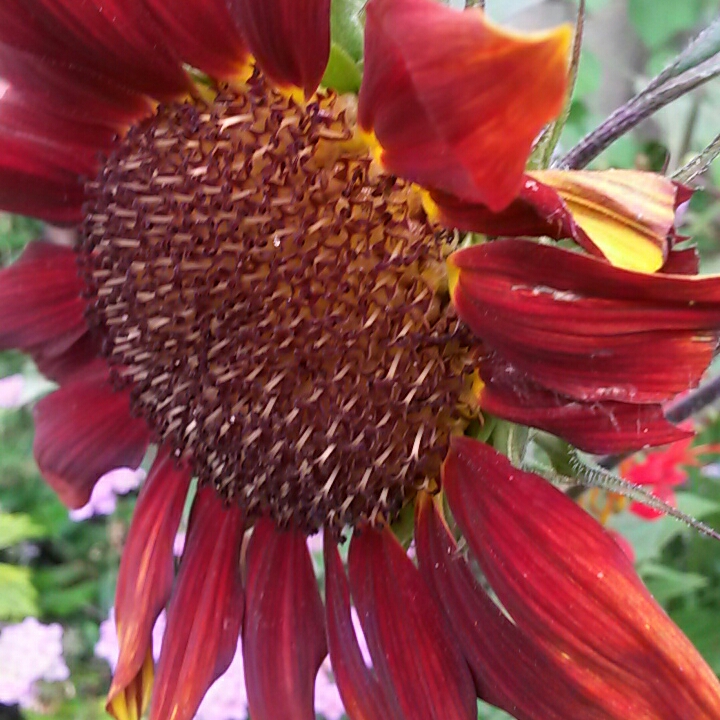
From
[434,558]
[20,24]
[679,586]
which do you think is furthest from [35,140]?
[679,586]

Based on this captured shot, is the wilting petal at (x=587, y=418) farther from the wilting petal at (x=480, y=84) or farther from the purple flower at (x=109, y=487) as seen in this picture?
the purple flower at (x=109, y=487)

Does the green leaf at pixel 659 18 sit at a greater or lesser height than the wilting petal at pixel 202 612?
greater

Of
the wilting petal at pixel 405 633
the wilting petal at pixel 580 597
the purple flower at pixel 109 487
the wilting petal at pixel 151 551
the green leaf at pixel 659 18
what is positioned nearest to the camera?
the wilting petal at pixel 580 597

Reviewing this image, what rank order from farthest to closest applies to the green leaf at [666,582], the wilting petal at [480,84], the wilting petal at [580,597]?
1. the green leaf at [666,582]
2. the wilting petal at [580,597]
3. the wilting petal at [480,84]

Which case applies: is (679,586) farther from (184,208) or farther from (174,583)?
(184,208)

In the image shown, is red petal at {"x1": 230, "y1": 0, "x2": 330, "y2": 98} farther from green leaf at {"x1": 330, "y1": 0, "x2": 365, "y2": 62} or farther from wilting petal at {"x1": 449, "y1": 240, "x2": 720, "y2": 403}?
wilting petal at {"x1": 449, "y1": 240, "x2": 720, "y2": 403}

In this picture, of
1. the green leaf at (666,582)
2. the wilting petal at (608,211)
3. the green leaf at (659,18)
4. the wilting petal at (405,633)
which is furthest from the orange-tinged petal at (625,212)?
the green leaf at (659,18)

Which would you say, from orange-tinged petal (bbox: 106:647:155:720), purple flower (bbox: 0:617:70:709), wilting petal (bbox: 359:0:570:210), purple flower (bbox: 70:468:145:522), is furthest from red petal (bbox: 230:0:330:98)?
purple flower (bbox: 0:617:70:709)
